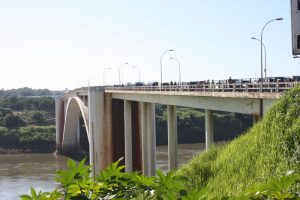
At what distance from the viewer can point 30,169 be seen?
7200 cm

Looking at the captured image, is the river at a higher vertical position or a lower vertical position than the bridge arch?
lower

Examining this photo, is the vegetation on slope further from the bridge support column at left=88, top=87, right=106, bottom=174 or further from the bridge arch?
the bridge support column at left=88, top=87, right=106, bottom=174

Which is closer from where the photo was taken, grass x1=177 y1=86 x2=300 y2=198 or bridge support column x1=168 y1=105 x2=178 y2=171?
grass x1=177 y1=86 x2=300 y2=198

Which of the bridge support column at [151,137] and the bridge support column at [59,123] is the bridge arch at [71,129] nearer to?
the bridge support column at [59,123]

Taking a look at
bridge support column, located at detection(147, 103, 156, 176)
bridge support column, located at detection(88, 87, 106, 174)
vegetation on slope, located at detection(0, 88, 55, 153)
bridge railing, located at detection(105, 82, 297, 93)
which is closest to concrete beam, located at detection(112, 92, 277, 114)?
bridge railing, located at detection(105, 82, 297, 93)

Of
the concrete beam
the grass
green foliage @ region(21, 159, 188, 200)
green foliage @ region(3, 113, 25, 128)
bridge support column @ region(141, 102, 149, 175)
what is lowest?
green foliage @ region(3, 113, 25, 128)

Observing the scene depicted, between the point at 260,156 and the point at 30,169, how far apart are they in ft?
204

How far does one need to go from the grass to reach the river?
3048cm

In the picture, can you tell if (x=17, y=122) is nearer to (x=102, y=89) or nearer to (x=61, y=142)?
(x=61, y=142)

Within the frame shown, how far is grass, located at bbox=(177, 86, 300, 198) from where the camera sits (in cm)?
1344

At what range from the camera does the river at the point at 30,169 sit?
54709mm

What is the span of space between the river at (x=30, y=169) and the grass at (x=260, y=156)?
100ft

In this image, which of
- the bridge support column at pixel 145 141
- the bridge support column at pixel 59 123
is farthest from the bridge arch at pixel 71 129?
the bridge support column at pixel 145 141

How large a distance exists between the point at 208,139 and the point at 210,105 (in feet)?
7.33
